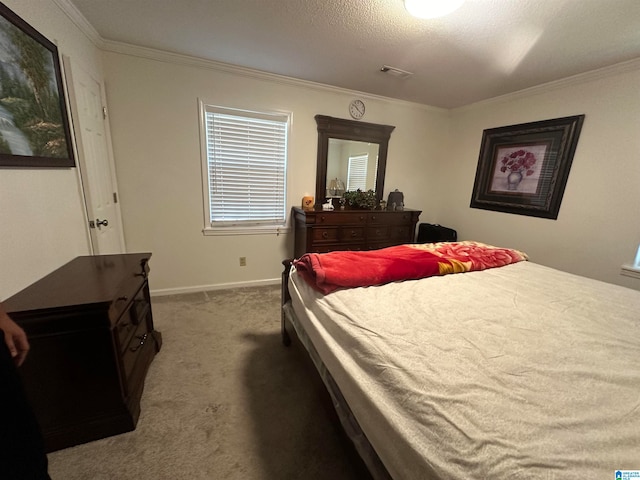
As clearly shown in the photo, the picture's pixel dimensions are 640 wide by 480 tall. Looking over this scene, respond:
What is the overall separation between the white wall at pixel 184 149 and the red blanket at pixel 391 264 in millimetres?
1625

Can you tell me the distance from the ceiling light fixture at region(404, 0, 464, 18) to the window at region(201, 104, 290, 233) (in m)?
1.67

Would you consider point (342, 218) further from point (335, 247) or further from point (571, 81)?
point (571, 81)

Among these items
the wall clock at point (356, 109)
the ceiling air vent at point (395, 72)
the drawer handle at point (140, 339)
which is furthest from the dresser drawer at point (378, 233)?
the drawer handle at point (140, 339)

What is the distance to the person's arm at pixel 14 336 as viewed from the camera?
759 mm

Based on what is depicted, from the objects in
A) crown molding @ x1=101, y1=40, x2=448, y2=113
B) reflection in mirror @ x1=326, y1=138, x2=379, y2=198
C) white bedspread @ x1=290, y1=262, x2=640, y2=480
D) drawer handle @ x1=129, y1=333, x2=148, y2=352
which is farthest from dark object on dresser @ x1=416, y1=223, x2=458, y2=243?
drawer handle @ x1=129, y1=333, x2=148, y2=352

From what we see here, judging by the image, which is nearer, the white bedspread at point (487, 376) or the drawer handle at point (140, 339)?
the white bedspread at point (487, 376)

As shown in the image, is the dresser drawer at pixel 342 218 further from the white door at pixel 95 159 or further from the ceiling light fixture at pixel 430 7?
the white door at pixel 95 159

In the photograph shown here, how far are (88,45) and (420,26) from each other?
258 cm

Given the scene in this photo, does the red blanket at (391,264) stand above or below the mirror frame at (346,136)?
below

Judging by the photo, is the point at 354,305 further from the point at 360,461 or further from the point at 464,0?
the point at 464,0

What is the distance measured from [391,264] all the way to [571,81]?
278cm

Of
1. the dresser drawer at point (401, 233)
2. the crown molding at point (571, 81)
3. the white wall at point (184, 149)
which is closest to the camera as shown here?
the crown molding at point (571, 81)

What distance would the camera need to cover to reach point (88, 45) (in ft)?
6.61

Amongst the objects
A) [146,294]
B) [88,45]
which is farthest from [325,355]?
[88,45]
